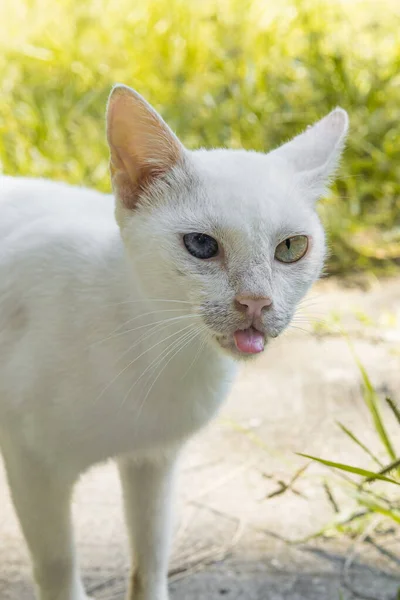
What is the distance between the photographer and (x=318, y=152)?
4.79 ft

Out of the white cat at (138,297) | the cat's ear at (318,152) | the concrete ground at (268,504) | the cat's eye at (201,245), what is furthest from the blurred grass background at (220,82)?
the cat's eye at (201,245)

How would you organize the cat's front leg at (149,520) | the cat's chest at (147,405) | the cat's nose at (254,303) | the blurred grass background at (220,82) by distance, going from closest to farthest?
the cat's nose at (254,303), the cat's chest at (147,405), the cat's front leg at (149,520), the blurred grass background at (220,82)

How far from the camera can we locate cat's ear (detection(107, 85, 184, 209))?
1.27 m

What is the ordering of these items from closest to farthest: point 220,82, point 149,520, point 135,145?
point 135,145
point 149,520
point 220,82

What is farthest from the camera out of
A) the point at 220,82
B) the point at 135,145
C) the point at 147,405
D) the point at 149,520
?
the point at 220,82

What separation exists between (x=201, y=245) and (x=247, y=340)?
6.8 inches

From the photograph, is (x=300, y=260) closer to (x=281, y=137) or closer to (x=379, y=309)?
(x=379, y=309)

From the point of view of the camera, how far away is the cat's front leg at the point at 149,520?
5.46ft

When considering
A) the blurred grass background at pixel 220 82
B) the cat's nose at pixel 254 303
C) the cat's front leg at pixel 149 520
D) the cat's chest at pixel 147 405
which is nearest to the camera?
the cat's nose at pixel 254 303

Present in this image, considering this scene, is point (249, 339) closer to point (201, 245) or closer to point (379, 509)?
point (201, 245)

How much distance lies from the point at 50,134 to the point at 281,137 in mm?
1042

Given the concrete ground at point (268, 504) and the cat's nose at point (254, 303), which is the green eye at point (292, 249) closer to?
the cat's nose at point (254, 303)

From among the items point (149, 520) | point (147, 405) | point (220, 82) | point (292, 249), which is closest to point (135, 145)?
point (292, 249)

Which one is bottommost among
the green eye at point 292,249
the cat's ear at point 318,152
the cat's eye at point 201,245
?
the green eye at point 292,249
